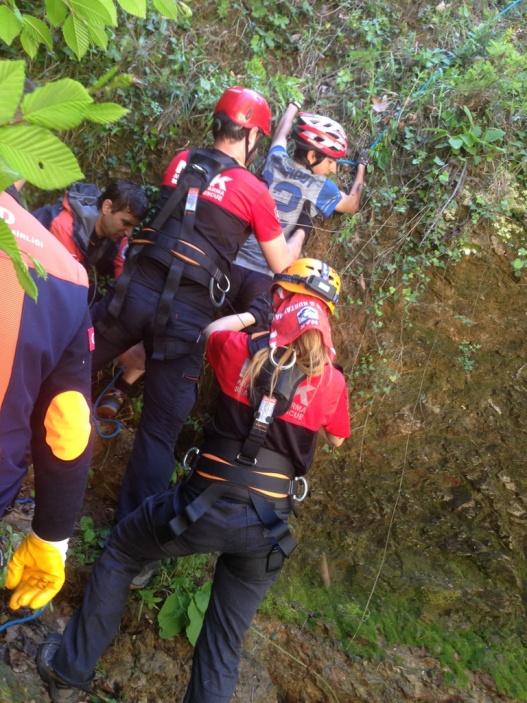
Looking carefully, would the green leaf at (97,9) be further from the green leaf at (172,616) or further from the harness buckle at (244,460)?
the green leaf at (172,616)

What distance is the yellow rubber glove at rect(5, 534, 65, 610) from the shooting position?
7.89 ft

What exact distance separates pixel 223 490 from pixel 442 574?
236 cm

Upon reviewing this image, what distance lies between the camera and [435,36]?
19.0 feet

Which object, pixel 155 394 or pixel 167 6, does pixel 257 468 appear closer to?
pixel 155 394

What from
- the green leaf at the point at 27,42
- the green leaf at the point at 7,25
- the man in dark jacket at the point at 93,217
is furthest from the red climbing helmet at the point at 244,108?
the green leaf at the point at 7,25

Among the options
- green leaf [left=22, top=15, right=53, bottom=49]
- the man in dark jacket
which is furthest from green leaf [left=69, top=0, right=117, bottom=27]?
the man in dark jacket

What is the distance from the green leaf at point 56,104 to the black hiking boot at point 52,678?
3.47 meters

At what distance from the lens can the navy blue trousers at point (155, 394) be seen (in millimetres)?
3969

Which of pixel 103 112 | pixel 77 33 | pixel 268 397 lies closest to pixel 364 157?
pixel 268 397

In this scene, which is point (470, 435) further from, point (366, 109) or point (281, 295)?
point (366, 109)

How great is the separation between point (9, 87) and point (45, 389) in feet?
4.18

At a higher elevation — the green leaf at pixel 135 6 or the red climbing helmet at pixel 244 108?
the green leaf at pixel 135 6

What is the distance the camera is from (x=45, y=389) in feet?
6.59

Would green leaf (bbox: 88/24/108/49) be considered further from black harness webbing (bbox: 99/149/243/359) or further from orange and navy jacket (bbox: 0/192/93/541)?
black harness webbing (bbox: 99/149/243/359)
